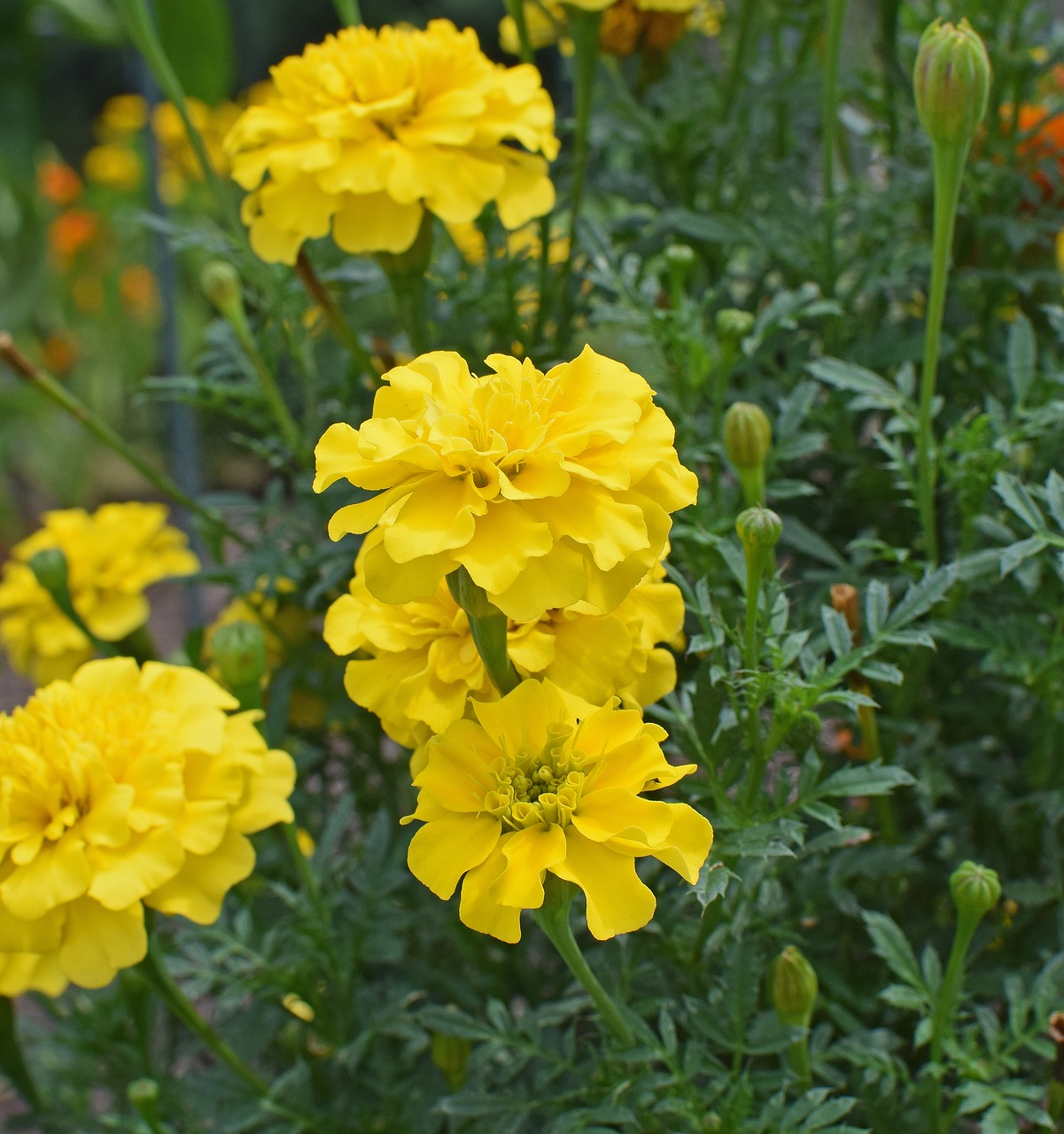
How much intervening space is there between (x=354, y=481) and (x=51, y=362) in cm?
278

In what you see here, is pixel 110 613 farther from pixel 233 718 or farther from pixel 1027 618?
pixel 1027 618

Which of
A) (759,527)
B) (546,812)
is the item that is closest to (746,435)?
(759,527)

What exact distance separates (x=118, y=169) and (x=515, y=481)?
293cm

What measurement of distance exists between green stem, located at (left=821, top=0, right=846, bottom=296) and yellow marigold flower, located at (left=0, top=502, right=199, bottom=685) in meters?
0.52

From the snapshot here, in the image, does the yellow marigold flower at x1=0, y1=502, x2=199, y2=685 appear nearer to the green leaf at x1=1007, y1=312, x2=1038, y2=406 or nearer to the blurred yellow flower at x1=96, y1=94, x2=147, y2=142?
the green leaf at x1=1007, y1=312, x2=1038, y2=406

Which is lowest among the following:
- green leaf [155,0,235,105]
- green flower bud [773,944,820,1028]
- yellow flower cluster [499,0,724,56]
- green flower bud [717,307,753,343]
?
green flower bud [773,944,820,1028]

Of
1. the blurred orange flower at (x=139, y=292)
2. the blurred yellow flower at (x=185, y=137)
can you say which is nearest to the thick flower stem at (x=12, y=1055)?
the blurred yellow flower at (x=185, y=137)

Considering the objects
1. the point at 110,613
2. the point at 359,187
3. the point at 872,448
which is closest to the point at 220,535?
the point at 110,613

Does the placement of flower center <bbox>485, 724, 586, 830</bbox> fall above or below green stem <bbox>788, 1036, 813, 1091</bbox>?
above

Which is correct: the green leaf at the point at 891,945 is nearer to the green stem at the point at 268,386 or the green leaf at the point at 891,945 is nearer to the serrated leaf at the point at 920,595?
the serrated leaf at the point at 920,595

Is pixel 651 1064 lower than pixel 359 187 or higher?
lower

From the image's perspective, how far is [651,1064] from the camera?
1.98 feet

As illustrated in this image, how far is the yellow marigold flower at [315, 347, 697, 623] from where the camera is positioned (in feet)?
1.27

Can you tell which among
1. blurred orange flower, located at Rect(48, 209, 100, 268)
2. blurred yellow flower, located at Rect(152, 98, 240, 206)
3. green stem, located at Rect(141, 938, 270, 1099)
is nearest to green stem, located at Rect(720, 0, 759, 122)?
green stem, located at Rect(141, 938, 270, 1099)
